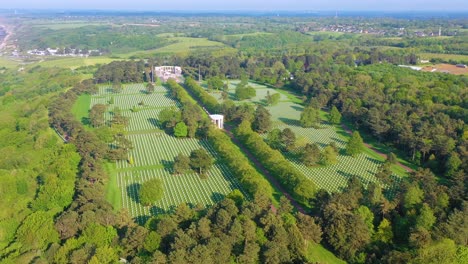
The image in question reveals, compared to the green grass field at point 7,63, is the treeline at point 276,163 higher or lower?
higher

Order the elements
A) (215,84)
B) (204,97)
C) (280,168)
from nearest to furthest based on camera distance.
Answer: (280,168), (204,97), (215,84)

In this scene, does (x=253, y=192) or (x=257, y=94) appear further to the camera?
(x=257, y=94)

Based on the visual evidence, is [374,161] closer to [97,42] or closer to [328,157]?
[328,157]

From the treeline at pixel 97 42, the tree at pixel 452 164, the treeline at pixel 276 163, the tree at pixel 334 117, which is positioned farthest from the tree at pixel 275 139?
the treeline at pixel 97 42

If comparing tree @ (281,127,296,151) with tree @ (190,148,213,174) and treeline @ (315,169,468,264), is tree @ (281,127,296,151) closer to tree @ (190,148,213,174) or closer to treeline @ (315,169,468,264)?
tree @ (190,148,213,174)

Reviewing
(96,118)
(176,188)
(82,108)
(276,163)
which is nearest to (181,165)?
(176,188)

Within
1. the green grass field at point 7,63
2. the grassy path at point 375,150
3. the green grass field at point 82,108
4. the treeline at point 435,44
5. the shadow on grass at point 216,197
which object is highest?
the treeline at point 435,44

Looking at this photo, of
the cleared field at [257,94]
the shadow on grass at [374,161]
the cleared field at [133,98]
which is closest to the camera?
the shadow on grass at [374,161]

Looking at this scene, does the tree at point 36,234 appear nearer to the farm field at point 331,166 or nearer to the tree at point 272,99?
the farm field at point 331,166
